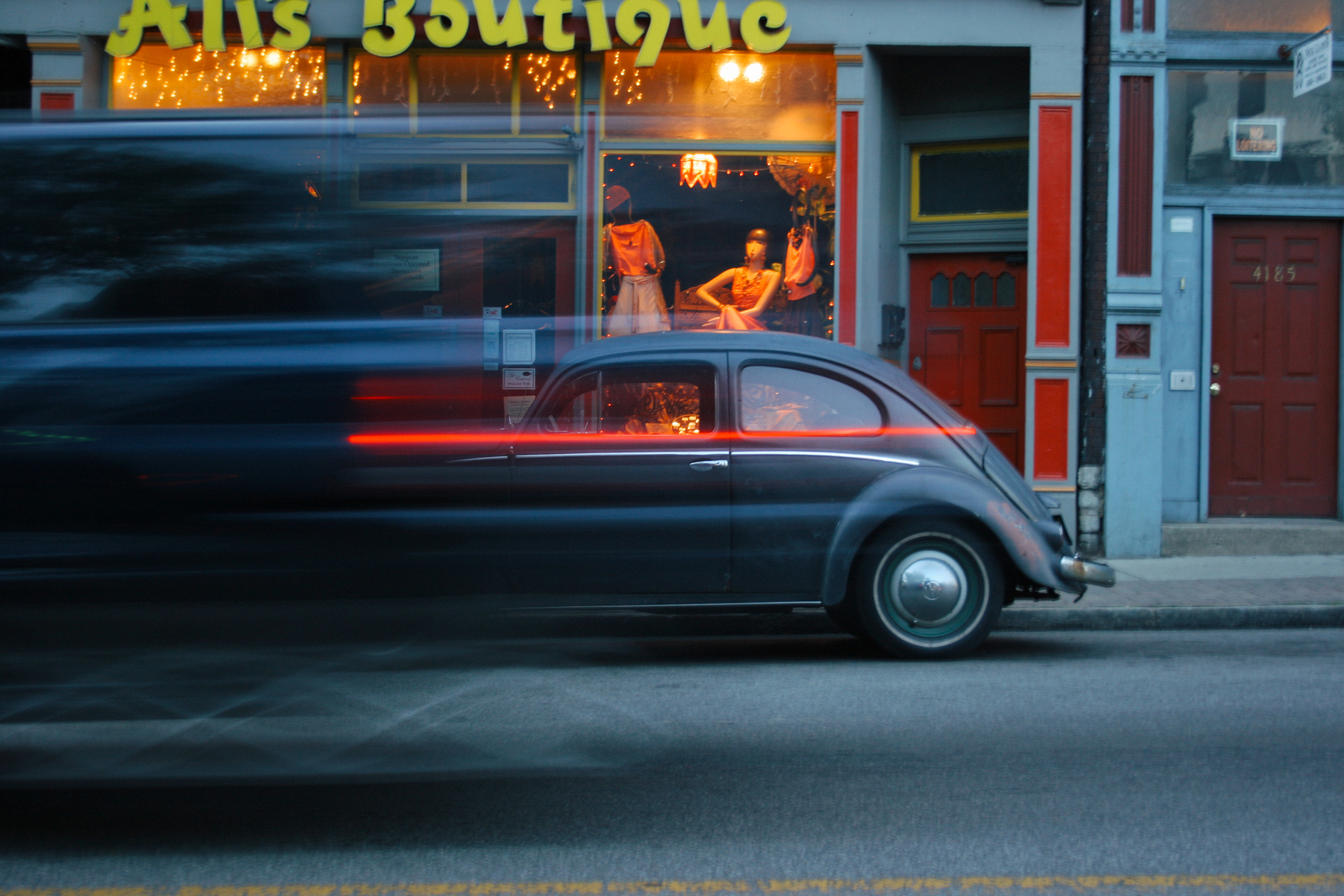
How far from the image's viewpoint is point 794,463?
617 cm

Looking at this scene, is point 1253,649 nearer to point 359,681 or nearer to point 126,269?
point 359,681

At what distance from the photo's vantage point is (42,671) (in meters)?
3.51

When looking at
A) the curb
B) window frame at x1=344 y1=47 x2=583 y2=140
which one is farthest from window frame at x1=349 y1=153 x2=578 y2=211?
window frame at x1=344 y1=47 x2=583 y2=140

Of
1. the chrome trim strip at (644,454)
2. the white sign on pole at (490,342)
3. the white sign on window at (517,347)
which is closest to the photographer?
the white sign on pole at (490,342)

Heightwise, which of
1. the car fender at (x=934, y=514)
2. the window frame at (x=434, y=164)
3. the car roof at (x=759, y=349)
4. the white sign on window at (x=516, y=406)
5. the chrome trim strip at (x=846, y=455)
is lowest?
the car fender at (x=934, y=514)

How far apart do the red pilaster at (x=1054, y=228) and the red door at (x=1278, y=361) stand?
1412 mm

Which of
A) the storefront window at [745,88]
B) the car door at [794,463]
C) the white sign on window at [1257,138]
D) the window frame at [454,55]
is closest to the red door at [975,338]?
the storefront window at [745,88]

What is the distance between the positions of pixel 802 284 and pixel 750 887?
785 cm

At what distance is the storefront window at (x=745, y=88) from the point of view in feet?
34.8

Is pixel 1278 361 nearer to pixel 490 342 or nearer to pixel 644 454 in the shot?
pixel 644 454

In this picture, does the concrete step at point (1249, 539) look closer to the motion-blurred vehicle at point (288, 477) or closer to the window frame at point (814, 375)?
the window frame at point (814, 375)

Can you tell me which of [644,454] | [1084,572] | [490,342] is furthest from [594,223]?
[490,342]

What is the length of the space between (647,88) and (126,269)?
7.67 metres

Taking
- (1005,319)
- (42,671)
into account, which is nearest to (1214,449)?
(1005,319)
